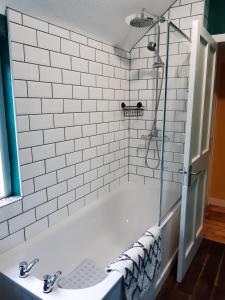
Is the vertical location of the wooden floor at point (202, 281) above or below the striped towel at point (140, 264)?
below

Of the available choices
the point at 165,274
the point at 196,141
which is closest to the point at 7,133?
the point at 196,141

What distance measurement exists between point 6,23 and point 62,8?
0.41 metres

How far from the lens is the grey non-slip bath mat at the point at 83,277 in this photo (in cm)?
160

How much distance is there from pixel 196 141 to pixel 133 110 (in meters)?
0.90

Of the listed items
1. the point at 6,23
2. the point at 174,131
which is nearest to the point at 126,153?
the point at 174,131

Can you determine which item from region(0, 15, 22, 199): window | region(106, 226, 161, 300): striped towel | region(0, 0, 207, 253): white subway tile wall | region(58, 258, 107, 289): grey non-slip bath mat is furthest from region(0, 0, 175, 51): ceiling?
region(58, 258, 107, 289): grey non-slip bath mat

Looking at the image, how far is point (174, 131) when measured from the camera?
1.90 m

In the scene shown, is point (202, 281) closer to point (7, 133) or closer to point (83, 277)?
point (83, 277)

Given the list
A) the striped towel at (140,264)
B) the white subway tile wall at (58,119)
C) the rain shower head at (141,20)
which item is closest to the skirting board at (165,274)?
the striped towel at (140,264)

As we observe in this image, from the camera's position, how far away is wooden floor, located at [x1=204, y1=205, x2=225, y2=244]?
2.69 metres

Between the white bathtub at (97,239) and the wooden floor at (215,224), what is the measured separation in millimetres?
717

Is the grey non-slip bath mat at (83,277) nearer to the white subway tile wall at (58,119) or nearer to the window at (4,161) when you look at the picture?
the white subway tile wall at (58,119)

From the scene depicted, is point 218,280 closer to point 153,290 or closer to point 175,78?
point 153,290

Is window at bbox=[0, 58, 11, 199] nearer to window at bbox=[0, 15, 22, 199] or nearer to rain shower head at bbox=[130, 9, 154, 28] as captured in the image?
window at bbox=[0, 15, 22, 199]
